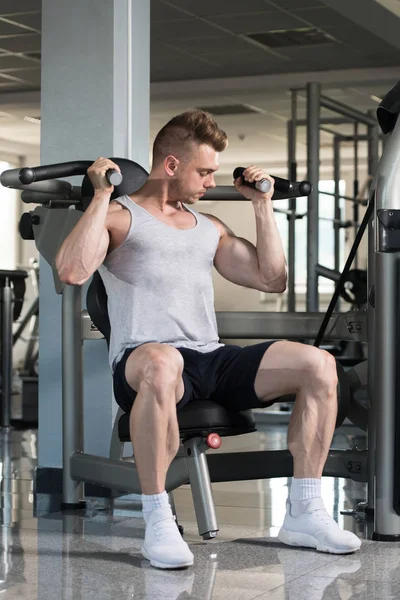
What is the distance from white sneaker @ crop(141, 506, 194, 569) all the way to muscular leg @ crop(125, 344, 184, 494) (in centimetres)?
6

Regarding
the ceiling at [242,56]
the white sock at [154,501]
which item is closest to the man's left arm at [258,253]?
the white sock at [154,501]

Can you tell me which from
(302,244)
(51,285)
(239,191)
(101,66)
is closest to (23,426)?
(51,285)

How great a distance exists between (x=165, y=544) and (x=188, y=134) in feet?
3.02

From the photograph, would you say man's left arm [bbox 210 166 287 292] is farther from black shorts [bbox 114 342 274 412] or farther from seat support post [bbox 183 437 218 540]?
seat support post [bbox 183 437 218 540]

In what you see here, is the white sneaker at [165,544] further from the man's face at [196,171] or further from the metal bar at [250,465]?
the man's face at [196,171]

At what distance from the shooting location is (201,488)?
2.27m

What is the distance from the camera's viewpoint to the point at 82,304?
3152 millimetres

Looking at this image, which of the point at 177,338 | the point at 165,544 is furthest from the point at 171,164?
the point at 165,544

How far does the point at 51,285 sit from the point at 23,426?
99.0 inches

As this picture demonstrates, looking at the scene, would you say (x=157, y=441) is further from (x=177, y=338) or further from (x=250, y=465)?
(x=250, y=465)

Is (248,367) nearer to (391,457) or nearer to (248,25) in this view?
(391,457)

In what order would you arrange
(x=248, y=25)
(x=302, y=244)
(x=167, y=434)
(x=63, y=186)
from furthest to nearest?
1. (x=302, y=244)
2. (x=248, y=25)
3. (x=63, y=186)
4. (x=167, y=434)

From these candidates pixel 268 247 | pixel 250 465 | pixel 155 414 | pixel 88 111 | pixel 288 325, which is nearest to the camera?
pixel 155 414

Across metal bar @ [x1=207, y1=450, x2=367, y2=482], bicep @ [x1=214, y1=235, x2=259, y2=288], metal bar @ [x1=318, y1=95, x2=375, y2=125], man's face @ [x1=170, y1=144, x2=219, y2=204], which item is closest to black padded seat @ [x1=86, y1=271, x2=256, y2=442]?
metal bar @ [x1=207, y1=450, x2=367, y2=482]
